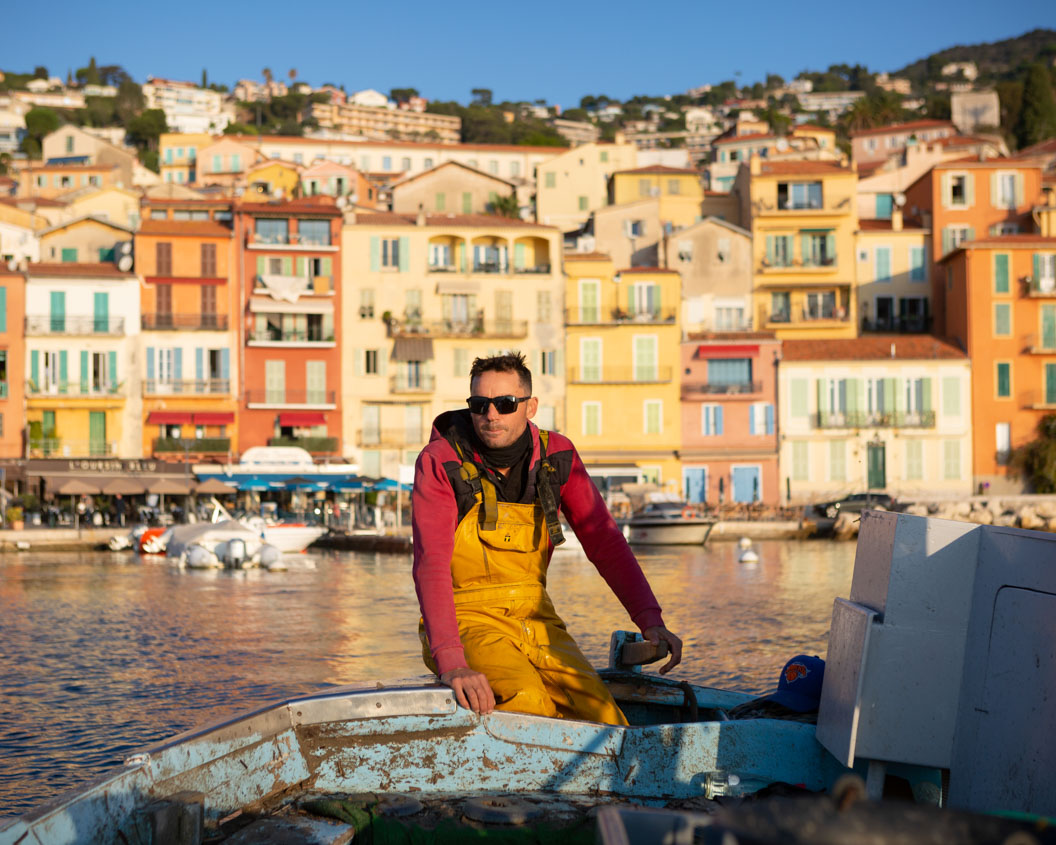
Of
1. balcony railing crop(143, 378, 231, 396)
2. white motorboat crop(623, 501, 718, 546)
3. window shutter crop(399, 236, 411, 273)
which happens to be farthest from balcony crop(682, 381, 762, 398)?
balcony railing crop(143, 378, 231, 396)

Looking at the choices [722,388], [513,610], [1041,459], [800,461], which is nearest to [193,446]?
[722,388]

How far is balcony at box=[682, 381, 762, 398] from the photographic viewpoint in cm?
5450

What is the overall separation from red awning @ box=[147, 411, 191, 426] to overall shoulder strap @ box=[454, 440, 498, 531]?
48811mm

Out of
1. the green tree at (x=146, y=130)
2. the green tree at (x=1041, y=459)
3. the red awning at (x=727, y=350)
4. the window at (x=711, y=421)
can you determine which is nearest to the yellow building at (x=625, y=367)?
the window at (x=711, y=421)

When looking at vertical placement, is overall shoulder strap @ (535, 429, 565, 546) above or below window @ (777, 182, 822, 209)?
below

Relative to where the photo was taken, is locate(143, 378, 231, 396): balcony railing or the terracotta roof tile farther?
the terracotta roof tile

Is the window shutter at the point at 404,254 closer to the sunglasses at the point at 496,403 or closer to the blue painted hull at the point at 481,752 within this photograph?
the sunglasses at the point at 496,403

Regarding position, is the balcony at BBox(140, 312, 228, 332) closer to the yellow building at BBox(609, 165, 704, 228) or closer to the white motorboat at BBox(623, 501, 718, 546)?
the white motorboat at BBox(623, 501, 718, 546)

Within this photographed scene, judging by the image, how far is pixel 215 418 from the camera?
52.2 metres

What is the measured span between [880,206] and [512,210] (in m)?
20.4

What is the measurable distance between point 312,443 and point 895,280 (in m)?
29.4

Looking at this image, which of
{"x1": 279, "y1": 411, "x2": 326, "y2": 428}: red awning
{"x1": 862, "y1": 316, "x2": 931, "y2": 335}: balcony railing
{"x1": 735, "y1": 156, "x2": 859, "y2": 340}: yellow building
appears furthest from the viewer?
{"x1": 862, "y1": 316, "x2": 931, "y2": 335}: balcony railing

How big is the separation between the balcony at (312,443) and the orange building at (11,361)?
10.3 meters

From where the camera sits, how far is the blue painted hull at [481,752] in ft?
14.8
